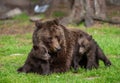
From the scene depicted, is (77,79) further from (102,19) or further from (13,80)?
(102,19)

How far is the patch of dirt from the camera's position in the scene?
20353 millimetres

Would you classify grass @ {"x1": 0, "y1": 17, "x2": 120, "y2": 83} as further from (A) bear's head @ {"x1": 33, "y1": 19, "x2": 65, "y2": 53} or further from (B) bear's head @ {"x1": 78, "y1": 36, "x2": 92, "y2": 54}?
(A) bear's head @ {"x1": 33, "y1": 19, "x2": 65, "y2": 53}

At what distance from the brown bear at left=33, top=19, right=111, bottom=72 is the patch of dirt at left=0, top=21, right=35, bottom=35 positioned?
36.5 ft

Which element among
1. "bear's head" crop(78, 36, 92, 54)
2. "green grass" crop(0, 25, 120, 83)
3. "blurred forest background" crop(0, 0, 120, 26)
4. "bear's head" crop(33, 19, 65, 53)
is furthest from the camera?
"blurred forest background" crop(0, 0, 120, 26)

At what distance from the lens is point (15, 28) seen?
21.1m

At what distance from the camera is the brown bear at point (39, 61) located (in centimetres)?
861

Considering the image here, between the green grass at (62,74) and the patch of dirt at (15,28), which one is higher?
the patch of dirt at (15,28)

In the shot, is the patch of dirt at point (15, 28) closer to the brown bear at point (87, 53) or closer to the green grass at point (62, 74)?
the green grass at point (62, 74)

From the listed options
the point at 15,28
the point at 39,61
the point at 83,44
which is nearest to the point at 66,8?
the point at 15,28

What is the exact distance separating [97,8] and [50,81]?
45.1 ft

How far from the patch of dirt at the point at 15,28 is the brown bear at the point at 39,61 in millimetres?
11164

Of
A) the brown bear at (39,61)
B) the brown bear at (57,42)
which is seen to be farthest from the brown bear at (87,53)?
the brown bear at (39,61)

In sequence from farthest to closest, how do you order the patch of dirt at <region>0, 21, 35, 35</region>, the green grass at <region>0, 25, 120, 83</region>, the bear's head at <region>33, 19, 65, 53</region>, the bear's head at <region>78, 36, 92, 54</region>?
1. the patch of dirt at <region>0, 21, 35, 35</region>
2. the bear's head at <region>78, 36, 92, 54</region>
3. the bear's head at <region>33, 19, 65, 53</region>
4. the green grass at <region>0, 25, 120, 83</region>

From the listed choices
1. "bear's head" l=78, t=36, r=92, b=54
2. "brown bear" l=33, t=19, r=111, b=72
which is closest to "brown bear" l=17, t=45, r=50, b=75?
"brown bear" l=33, t=19, r=111, b=72
